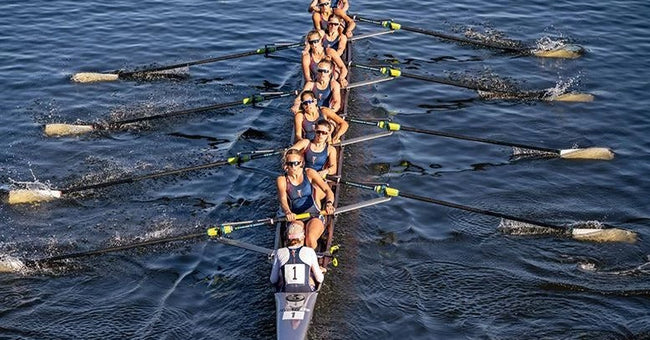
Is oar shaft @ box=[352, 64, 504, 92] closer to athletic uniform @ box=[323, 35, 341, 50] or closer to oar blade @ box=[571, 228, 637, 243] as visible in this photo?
athletic uniform @ box=[323, 35, 341, 50]

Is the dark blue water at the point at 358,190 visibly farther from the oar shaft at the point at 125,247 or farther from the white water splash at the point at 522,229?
the oar shaft at the point at 125,247

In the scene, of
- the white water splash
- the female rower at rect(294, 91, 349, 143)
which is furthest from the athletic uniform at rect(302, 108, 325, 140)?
the white water splash

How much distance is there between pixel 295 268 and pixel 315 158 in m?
3.69

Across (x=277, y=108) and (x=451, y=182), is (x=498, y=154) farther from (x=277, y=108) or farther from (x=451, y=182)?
(x=277, y=108)

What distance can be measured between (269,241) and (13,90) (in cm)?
1237

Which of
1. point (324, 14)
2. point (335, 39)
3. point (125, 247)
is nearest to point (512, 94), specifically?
point (335, 39)

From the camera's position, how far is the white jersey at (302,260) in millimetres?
12570

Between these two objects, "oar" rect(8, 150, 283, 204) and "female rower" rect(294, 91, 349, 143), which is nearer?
"female rower" rect(294, 91, 349, 143)

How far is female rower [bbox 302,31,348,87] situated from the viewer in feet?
64.5

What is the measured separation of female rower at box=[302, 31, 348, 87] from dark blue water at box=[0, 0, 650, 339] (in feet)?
5.31

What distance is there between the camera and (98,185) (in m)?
16.9

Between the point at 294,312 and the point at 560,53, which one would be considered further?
the point at 560,53

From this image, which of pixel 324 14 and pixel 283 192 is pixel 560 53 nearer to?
pixel 324 14

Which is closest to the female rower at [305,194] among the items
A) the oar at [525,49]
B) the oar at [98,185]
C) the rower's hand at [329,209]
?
the rower's hand at [329,209]
